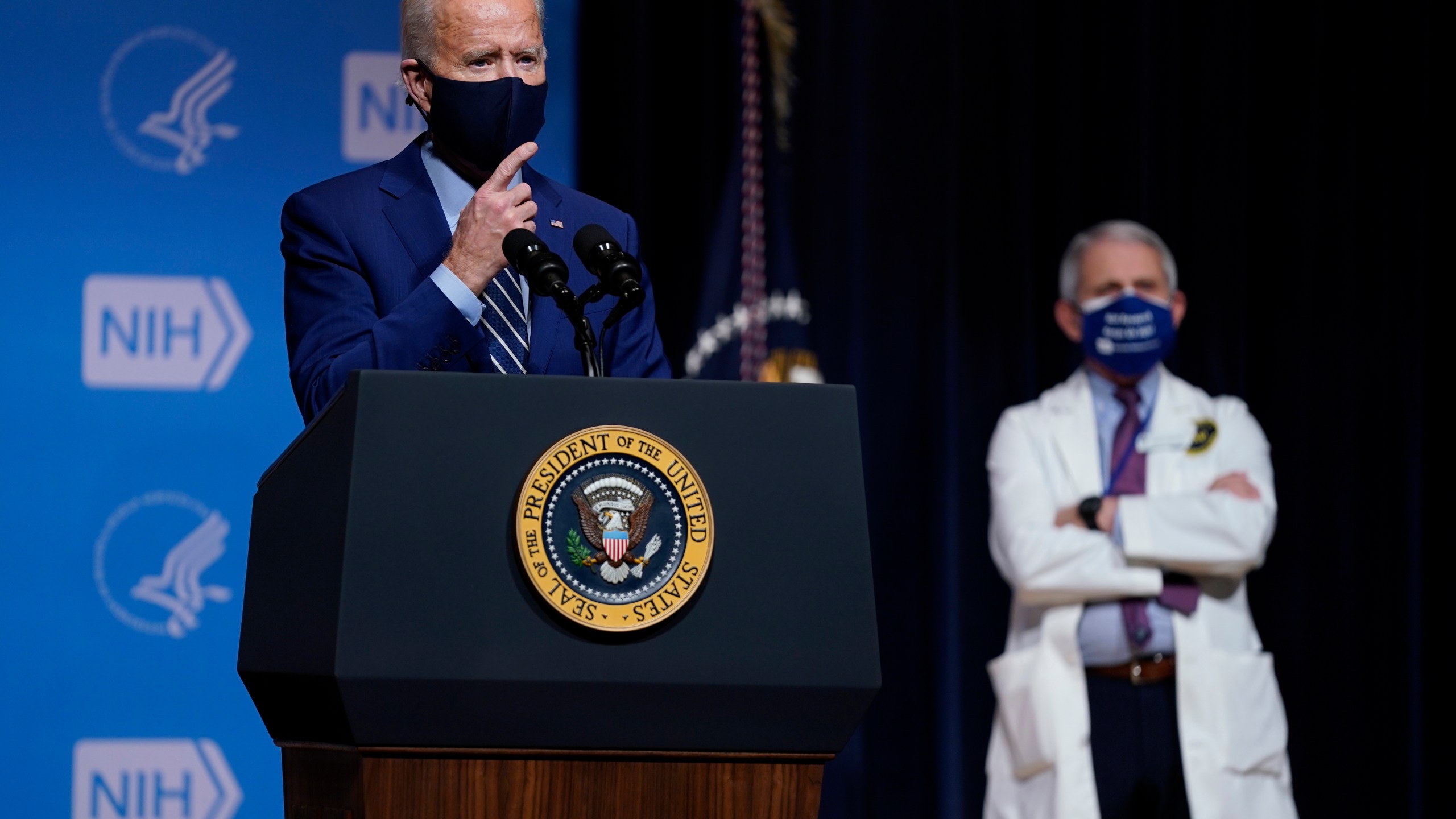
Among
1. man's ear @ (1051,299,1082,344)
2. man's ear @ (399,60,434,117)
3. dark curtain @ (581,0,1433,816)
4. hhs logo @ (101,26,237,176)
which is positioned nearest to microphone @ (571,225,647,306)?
man's ear @ (399,60,434,117)

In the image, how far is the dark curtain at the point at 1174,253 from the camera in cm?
398

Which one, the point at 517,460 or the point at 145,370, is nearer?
the point at 517,460

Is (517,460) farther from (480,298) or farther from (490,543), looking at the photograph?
(480,298)

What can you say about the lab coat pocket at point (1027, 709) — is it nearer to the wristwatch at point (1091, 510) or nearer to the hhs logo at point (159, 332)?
the wristwatch at point (1091, 510)

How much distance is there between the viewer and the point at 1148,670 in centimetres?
303

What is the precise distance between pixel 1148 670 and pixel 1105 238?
976 mm

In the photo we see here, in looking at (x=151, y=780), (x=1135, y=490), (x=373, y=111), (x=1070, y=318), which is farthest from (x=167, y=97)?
(x=1135, y=490)

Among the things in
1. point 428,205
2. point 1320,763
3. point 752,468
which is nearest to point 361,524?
→ point 752,468

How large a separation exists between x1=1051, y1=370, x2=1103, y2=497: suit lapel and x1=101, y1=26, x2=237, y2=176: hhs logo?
1958 millimetres

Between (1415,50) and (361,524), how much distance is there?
400cm

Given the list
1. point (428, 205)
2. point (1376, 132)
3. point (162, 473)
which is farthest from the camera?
point (1376, 132)

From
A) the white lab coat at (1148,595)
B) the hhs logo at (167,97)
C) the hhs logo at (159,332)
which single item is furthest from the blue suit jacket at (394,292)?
the hhs logo at (167,97)

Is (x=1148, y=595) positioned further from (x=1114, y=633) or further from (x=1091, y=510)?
(x=1091, y=510)

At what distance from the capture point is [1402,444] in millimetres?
4211
